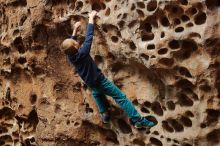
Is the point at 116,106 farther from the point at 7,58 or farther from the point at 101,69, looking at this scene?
the point at 7,58

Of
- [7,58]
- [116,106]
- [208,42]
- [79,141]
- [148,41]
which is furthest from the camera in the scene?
[7,58]

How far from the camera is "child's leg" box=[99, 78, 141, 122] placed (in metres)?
3.93

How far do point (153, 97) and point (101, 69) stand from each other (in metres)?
0.56

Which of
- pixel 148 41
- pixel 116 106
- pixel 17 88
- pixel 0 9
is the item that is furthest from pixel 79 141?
pixel 0 9

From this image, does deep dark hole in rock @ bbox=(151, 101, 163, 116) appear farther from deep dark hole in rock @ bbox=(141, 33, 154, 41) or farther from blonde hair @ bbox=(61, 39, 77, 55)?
blonde hair @ bbox=(61, 39, 77, 55)

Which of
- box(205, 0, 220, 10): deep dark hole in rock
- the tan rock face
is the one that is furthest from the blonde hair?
box(205, 0, 220, 10): deep dark hole in rock

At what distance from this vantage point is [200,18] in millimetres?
3633

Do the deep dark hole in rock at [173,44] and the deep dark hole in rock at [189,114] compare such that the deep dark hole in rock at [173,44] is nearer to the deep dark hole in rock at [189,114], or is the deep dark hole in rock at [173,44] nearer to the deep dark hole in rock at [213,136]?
the deep dark hole in rock at [189,114]

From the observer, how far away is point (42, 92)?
4.76 m

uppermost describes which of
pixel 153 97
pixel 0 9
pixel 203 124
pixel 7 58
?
pixel 0 9

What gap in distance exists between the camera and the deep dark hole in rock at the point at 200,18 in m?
3.61

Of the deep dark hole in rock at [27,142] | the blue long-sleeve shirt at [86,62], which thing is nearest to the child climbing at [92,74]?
the blue long-sleeve shirt at [86,62]

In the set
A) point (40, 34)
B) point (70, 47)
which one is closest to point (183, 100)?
point (70, 47)

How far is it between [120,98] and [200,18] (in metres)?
0.88
